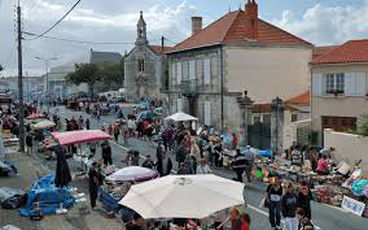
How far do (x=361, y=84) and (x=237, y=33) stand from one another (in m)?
10.6

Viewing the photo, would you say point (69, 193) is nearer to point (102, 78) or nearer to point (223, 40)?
point (223, 40)

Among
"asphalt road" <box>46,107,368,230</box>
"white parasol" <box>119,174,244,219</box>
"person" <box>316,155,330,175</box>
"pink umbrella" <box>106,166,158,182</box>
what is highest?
"white parasol" <box>119,174,244,219</box>

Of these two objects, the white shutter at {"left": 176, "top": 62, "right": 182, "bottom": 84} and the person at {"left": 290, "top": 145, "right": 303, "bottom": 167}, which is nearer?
the person at {"left": 290, "top": 145, "right": 303, "bottom": 167}

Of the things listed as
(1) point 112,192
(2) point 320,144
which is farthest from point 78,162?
(2) point 320,144

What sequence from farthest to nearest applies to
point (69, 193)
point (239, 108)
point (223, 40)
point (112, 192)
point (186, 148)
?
1. point (223, 40)
2. point (239, 108)
3. point (186, 148)
4. point (69, 193)
5. point (112, 192)

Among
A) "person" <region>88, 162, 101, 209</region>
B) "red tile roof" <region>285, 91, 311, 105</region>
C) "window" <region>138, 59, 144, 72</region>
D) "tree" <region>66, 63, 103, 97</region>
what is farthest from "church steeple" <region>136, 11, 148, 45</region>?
"person" <region>88, 162, 101, 209</region>

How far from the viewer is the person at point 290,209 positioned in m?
10.8

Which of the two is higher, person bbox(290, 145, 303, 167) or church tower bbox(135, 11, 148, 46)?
church tower bbox(135, 11, 148, 46)

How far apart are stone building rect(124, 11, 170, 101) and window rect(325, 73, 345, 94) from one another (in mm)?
43927

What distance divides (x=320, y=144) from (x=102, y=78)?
216 feet

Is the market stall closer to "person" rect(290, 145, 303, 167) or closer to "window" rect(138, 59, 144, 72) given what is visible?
"person" rect(290, 145, 303, 167)

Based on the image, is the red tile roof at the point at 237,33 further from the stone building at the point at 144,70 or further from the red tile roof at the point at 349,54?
the stone building at the point at 144,70

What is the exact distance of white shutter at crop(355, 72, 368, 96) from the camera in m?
23.8

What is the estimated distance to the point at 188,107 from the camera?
36.2 metres
